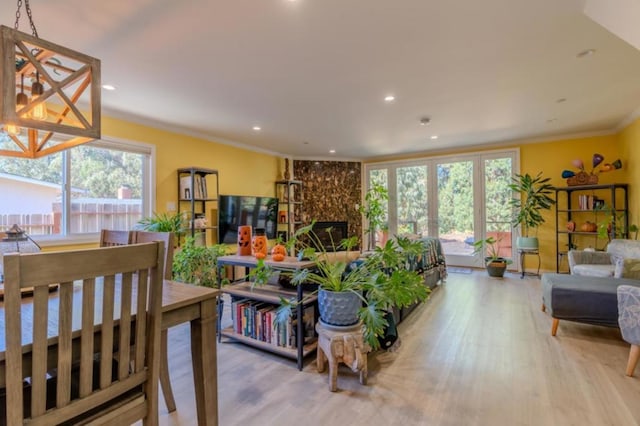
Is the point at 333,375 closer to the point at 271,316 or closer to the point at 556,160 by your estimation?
the point at 271,316

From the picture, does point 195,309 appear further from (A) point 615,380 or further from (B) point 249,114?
(B) point 249,114

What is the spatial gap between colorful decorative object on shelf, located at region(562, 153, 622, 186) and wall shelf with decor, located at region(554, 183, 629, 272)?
111 mm

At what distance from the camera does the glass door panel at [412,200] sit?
21.4 ft

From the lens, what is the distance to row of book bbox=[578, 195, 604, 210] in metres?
4.81

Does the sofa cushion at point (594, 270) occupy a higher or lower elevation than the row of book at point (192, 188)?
lower

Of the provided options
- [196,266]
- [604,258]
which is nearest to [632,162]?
[604,258]

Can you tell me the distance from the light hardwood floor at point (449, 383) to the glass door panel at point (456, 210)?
10.3 feet

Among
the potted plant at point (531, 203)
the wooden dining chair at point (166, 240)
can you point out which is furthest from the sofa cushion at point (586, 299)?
the wooden dining chair at point (166, 240)

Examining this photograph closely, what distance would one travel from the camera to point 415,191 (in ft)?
21.8

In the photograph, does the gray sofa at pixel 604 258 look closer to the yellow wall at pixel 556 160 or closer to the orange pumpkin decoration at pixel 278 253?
the yellow wall at pixel 556 160

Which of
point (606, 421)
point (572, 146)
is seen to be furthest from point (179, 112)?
point (572, 146)

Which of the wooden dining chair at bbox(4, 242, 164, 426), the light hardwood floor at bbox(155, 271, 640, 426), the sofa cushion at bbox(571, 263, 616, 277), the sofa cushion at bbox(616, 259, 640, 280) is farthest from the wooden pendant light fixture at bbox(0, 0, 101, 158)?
the sofa cushion at bbox(571, 263, 616, 277)

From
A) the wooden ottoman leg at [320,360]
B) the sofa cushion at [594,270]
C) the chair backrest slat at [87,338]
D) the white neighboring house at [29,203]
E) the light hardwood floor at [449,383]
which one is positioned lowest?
the light hardwood floor at [449,383]

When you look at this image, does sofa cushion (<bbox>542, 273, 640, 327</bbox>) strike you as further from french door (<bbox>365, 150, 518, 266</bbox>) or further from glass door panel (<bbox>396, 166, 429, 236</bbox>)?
glass door panel (<bbox>396, 166, 429, 236</bbox>)
